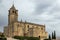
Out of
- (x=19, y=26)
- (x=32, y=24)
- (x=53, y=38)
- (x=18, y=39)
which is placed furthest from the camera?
(x=32, y=24)

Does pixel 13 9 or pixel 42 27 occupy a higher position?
pixel 13 9

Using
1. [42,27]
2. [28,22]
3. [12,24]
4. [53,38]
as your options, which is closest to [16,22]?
[12,24]

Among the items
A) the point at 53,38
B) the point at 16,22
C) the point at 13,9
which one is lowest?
the point at 53,38

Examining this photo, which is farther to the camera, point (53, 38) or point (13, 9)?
point (13, 9)

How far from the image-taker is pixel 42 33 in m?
61.6

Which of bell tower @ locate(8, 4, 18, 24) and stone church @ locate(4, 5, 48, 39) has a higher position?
bell tower @ locate(8, 4, 18, 24)

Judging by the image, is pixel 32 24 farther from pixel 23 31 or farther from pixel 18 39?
pixel 18 39

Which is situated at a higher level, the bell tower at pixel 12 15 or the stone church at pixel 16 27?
the bell tower at pixel 12 15

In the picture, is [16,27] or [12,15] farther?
[12,15]

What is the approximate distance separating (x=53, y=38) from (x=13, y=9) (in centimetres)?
2084

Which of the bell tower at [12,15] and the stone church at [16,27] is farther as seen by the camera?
the bell tower at [12,15]

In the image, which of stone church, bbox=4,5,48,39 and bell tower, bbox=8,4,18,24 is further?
bell tower, bbox=8,4,18,24

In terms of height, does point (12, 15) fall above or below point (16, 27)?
above

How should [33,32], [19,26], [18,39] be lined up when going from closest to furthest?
[18,39] → [33,32] → [19,26]
